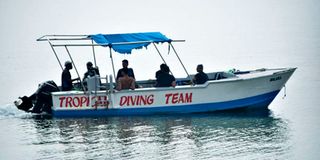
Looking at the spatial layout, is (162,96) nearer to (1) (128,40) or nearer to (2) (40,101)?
(1) (128,40)

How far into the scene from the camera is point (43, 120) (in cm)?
2320

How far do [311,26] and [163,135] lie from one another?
177ft

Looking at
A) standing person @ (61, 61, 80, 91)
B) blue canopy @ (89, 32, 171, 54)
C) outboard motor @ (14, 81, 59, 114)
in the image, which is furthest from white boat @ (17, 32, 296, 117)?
standing person @ (61, 61, 80, 91)

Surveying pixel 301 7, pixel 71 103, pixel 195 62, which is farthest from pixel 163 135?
pixel 301 7

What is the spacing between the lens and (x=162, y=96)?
73.5 ft

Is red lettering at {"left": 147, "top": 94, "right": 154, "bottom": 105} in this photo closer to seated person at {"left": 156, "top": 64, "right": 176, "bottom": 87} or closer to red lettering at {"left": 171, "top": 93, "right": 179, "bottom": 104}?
seated person at {"left": 156, "top": 64, "right": 176, "bottom": 87}

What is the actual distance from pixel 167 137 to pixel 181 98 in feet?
9.00

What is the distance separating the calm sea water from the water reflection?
0.03m

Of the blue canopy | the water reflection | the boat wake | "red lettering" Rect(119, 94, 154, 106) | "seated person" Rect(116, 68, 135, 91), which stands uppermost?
the blue canopy

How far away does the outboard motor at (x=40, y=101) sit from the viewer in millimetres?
Answer: 23219

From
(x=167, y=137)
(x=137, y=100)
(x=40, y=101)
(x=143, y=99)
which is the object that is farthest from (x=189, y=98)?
(x=40, y=101)

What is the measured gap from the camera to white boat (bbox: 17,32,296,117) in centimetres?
2217

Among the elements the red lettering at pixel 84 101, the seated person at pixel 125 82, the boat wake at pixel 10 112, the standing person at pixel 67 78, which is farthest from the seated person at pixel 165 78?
the boat wake at pixel 10 112

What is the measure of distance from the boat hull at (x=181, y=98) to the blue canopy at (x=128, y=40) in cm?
152
